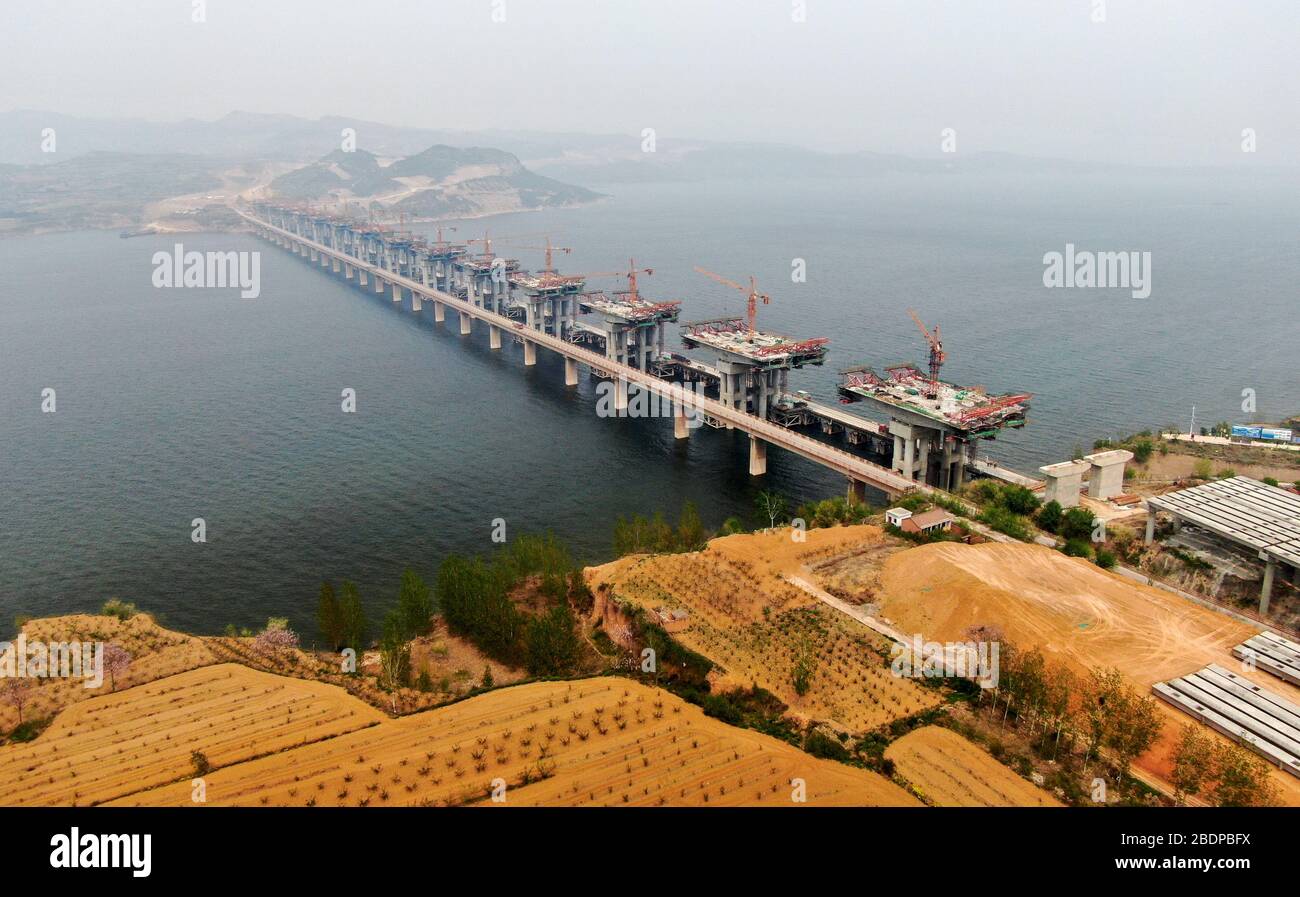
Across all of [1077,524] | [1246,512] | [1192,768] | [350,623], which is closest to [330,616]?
[350,623]

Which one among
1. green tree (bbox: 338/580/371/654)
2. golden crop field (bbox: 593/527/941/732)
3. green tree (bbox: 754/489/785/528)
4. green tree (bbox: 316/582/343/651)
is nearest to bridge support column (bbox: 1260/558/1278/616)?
golden crop field (bbox: 593/527/941/732)

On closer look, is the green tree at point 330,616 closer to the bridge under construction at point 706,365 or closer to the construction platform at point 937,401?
the bridge under construction at point 706,365

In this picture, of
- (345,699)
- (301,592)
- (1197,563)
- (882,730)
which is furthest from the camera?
(301,592)

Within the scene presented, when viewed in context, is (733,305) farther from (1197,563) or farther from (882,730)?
(882,730)

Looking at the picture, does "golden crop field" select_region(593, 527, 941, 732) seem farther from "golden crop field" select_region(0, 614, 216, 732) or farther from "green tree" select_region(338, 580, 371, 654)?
"golden crop field" select_region(0, 614, 216, 732)

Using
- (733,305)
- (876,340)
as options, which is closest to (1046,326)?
(876,340)
